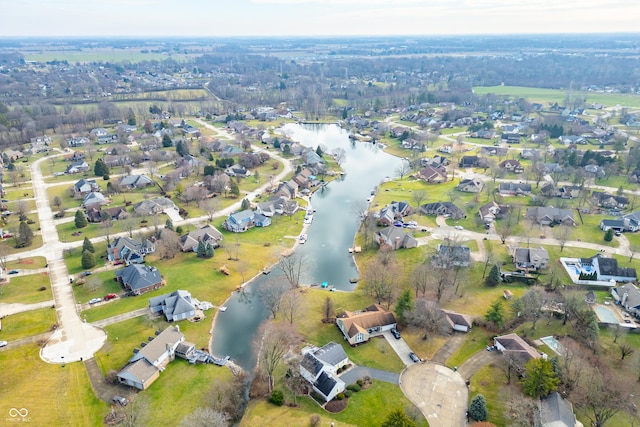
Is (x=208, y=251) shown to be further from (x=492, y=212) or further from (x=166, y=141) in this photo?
(x=166, y=141)

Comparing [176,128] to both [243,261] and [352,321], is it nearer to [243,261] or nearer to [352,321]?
[243,261]

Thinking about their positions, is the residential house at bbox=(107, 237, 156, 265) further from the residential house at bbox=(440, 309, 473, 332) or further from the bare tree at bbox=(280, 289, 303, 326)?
the residential house at bbox=(440, 309, 473, 332)

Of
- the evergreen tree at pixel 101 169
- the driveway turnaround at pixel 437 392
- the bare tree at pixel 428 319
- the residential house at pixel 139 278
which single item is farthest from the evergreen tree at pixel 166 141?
the driveway turnaround at pixel 437 392

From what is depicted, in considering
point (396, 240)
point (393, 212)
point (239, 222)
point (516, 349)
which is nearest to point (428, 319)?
point (516, 349)

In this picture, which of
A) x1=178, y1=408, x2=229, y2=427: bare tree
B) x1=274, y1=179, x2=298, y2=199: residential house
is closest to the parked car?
x1=178, y1=408, x2=229, y2=427: bare tree

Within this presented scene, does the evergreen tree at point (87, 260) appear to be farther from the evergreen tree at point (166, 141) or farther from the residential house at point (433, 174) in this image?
the residential house at point (433, 174)

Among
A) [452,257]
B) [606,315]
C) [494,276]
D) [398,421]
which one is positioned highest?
[398,421]

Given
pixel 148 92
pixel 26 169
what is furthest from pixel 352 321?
pixel 148 92
